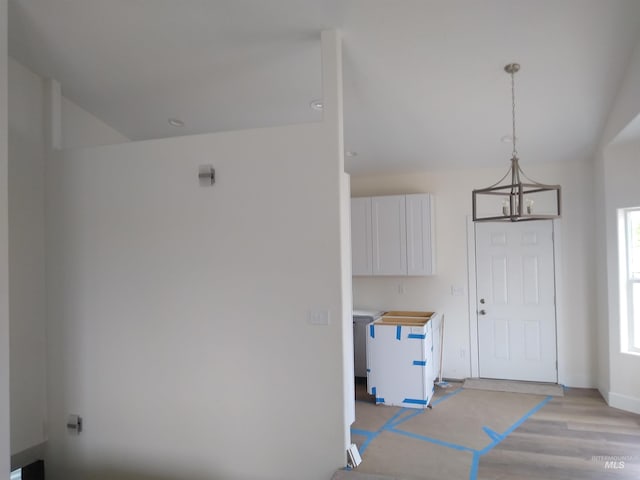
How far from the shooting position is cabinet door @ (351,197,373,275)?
17.7 ft

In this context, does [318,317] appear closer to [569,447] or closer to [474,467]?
[474,467]

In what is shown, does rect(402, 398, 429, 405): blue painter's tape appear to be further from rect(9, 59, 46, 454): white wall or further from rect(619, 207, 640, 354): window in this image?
rect(9, 59, 46, 454): white wall

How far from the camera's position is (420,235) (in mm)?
5172

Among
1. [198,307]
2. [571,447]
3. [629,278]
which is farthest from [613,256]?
[198,307]

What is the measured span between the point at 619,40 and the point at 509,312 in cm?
317

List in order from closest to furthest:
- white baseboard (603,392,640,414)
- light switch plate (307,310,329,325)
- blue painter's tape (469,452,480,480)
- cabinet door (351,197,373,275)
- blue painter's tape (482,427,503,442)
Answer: light switch plate (307,310,329,325)
blue painter's tape (469,452,480,480)
blue painter's tape (482,427,503,442)
white baseboard (603,392,640,414)
cabinet door (351,197,373,275)

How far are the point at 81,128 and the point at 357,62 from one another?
2.76 m

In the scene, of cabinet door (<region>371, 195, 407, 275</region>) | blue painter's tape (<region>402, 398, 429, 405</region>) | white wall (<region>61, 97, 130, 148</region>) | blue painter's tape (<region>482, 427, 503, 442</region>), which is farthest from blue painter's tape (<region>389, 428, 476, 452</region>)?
white wall (<region>61, 97, 130, 148</region>)

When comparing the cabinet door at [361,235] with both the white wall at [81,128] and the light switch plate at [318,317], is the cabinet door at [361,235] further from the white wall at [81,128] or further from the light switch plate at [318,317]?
the white wall at [81,128]

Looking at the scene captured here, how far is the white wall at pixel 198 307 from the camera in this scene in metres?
2.88

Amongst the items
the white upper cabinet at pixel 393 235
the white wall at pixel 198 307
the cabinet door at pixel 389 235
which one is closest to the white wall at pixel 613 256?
the white upper cabinet at pixel 393 235

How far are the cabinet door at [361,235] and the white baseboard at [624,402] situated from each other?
283 cm

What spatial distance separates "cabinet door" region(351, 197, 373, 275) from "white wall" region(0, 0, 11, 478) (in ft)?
12.1

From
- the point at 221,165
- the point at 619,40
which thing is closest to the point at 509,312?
the point at 619,40
